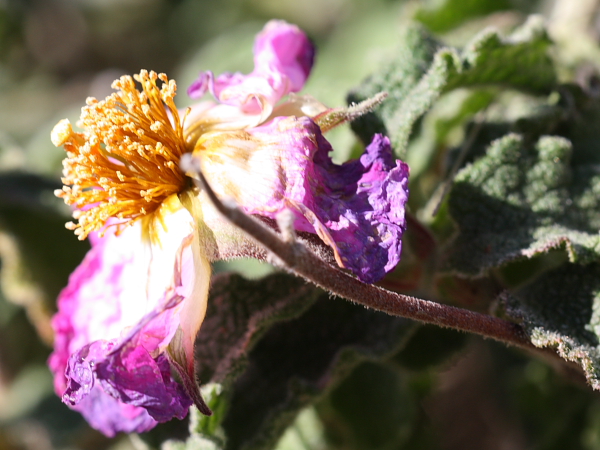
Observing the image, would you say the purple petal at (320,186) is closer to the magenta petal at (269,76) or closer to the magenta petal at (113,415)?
the magenta petal at (269,76)

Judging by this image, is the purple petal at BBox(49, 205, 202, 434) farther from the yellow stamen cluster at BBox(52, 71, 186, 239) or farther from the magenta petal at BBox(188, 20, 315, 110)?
the magenta petal at BBox(188, 20, 315, 110)

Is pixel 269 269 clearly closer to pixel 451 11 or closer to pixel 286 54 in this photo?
pixel 286 54

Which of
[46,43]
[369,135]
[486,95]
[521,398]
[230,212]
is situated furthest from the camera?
[46,43]

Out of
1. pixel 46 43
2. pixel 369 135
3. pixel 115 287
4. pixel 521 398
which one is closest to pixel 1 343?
pixel 115 287

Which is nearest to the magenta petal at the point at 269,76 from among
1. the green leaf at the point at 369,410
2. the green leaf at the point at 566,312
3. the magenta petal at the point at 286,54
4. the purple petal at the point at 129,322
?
the magenta petal at the point at 286,54

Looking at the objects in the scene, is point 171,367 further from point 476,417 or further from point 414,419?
point 476,417

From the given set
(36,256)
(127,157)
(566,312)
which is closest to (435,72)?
(566,312)

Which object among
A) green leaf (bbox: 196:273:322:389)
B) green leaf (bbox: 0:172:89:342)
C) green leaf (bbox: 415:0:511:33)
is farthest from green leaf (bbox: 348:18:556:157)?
green leaf (bbox: 0:172:89:342)
